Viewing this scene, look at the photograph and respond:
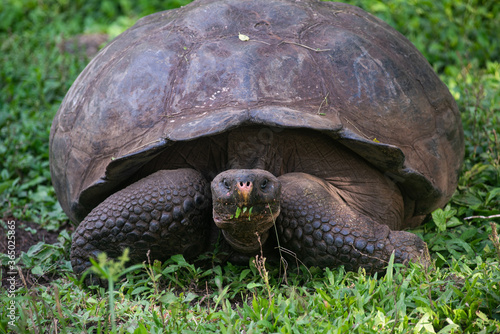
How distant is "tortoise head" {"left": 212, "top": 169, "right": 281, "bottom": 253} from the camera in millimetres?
2779

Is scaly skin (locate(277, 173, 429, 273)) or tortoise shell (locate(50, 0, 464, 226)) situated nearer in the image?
scaly skin (locate(277, 173, 429, 273))

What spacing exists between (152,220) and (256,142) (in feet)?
2.36

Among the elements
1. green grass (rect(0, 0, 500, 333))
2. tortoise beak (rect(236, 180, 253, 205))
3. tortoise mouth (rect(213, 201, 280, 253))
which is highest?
tortoise beak (rect(236, 180, 253, 205))

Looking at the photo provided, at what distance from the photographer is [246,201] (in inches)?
109

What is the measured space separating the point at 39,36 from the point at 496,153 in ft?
19.3

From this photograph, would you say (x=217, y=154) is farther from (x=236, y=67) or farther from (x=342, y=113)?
(x=342, y=113)

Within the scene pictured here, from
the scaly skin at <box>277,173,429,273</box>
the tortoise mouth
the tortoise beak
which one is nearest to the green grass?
the scaly skin at <box>277,173,429,273</box>

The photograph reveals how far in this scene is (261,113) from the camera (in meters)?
3.05

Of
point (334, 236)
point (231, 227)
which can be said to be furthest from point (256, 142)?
point (334, 236)

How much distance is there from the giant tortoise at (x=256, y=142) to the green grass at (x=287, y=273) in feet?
0.65

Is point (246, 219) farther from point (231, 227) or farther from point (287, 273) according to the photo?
point (287, 273)

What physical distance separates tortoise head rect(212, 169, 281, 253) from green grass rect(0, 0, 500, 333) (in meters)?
0.23

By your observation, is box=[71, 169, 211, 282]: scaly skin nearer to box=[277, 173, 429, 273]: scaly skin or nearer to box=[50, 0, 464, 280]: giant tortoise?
box=[50, 0, 464, 280]: giant tortoise

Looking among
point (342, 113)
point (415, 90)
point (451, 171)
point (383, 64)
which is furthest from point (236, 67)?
point (451, 171)
